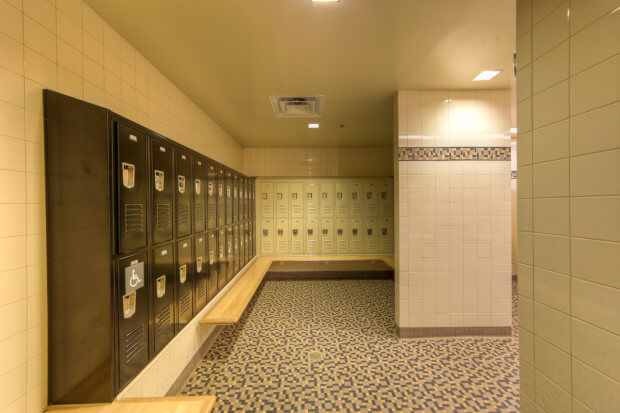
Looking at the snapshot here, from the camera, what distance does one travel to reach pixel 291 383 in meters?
2.16

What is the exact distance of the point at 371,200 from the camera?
5.71m

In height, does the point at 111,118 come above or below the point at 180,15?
below

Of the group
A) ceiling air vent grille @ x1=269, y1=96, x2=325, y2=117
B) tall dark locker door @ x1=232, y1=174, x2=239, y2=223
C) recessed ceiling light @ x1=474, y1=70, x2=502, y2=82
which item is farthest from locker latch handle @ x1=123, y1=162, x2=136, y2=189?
recessed ceiling light @ x1=474, y1=70, x2=502, y2=82

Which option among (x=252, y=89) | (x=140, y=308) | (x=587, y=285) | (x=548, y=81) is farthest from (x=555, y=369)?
(x=252, y=89)

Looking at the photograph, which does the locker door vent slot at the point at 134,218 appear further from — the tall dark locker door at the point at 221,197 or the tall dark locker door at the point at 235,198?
the tall dark locker door at the point at 235,198

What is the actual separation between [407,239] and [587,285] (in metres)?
1.92

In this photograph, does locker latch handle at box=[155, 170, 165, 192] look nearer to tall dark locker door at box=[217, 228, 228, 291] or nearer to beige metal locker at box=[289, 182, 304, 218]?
tall dark locker door at box=[217, 228, 228, 291]

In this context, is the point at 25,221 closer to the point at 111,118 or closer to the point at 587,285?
the point at 111,118

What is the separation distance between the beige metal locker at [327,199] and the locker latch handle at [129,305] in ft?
14.4

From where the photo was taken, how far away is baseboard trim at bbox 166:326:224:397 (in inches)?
80.3

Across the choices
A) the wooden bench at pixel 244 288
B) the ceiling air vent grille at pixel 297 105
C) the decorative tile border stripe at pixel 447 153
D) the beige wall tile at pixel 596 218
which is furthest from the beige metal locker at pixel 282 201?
the beige wall tile at pixel 596 218

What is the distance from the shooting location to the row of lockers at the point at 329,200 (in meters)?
5.70

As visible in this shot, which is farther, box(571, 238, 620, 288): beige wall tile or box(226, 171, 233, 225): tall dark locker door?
box(226, 171, 233, 225): tall dark locker door

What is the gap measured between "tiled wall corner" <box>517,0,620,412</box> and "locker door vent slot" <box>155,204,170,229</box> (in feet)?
6.93
